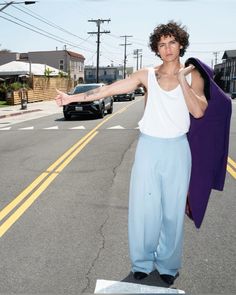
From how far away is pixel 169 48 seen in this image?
310cm

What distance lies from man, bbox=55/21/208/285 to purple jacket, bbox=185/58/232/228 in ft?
0.38

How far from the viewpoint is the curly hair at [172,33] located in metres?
3.09

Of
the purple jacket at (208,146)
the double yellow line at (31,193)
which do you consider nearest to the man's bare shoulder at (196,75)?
the purple jacket at (208,146)

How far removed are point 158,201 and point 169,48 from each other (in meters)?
1.28

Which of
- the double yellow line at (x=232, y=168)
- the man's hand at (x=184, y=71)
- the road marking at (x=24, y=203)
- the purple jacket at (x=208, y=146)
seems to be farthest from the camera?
the double yellow line at (x=232, y=168)

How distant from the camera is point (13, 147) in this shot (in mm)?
10938

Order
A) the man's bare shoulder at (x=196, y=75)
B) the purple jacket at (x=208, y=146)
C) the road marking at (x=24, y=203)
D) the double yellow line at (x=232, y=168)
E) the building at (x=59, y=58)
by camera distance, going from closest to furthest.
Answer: the man's bare shoulder at (x=196, y=75) → the purple jacket at (x=208, y=146) → the road marking at (x=24, y=203) → the double yellow line at (x=232, y=168) → the building at (x=59, y=58)

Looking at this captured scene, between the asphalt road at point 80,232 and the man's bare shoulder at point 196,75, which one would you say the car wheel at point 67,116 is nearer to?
the asphalt road at point 80,232

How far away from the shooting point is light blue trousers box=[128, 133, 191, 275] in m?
3.15

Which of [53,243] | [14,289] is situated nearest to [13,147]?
[53,243]

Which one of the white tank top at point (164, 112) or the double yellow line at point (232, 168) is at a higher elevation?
the white tank top at point (164, 112)

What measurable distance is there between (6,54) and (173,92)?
8065 centimetres

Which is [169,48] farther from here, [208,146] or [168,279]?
[168,279]

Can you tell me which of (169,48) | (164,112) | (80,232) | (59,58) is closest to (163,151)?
(164,112)
